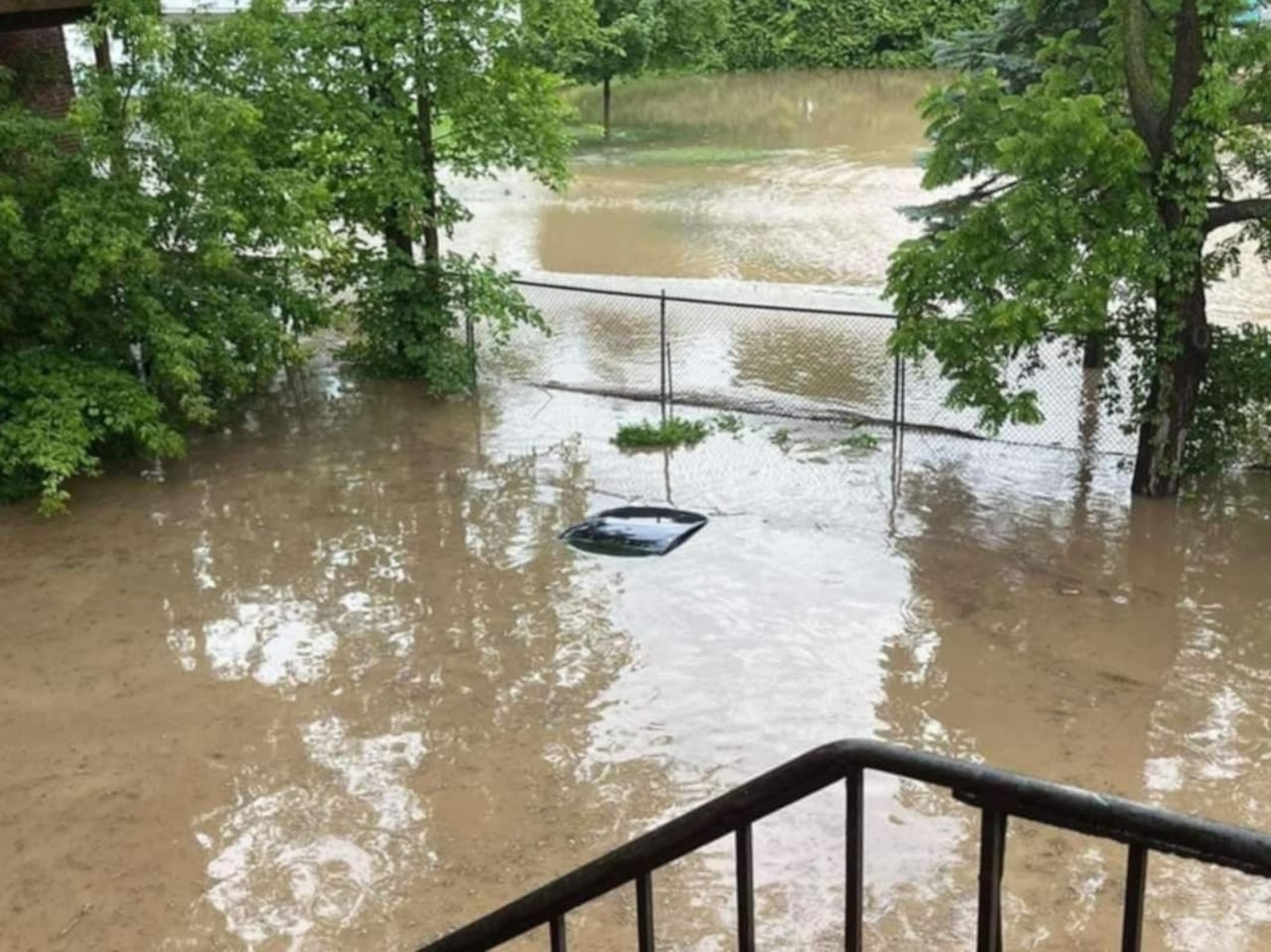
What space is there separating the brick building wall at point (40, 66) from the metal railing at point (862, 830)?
12291mm

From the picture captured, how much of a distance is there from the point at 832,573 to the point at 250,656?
13.9 feet

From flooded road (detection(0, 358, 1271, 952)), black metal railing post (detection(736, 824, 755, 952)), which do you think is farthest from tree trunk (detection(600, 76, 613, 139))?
black metal railing post (detection(736, 824, 755, 952))

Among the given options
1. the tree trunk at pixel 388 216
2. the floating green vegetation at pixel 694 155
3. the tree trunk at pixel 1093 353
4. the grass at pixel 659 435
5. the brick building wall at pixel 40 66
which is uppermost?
the brick building wall at pixel 40 66

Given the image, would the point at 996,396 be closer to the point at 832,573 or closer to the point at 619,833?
the point at 832,573

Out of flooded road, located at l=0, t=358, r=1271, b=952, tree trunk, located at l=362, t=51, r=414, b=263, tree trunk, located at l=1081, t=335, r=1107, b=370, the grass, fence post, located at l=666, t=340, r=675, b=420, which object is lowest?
flooded road, located at l=0, t=358, r=1271, b=952

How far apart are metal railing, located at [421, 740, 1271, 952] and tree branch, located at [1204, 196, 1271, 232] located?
9.38 metres

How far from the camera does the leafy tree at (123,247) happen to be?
35.4 ft

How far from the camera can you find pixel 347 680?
813 cm

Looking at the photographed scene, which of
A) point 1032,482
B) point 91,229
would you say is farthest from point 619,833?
point 91,229

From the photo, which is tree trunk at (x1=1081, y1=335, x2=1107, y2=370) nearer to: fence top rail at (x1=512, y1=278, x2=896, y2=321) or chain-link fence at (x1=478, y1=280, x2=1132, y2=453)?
chain-link fence at (x1=478, y1=280, x2=1132, y2=453)

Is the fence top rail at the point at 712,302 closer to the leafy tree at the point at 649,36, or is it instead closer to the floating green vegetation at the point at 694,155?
the floating green vegetation at the point at 694,155

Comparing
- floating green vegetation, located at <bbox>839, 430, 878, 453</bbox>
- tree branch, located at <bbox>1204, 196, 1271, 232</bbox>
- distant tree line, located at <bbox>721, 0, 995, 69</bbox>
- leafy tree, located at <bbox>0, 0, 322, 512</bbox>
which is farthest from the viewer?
distant tree line, located at <bbox>721, 0, 995, 69</bbox>

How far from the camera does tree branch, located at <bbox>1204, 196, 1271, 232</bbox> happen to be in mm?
10047

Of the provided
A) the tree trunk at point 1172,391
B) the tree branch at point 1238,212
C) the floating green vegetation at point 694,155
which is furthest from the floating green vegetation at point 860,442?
the floating green vegetation at point 694,155
